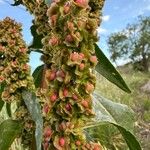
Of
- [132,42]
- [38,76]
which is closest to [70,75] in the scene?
[38,76]

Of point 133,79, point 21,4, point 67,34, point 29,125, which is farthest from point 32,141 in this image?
point 133,79

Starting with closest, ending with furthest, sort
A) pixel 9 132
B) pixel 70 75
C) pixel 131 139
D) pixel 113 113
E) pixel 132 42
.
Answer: pixel 70 75, pixel 131 139, pixel 9 132, pixel 113 113, pixel 132 42

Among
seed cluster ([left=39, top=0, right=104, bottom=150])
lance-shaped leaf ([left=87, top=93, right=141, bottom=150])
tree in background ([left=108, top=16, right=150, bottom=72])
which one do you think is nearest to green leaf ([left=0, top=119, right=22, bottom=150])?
lance-shaped leaf ([left=87, top=93, right=141, bottom=150])

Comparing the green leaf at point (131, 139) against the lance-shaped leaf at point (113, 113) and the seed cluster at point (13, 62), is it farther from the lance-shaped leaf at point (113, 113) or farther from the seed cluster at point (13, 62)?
the seed cluster at point (13, 62)

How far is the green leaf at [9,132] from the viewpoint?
183 centimetres

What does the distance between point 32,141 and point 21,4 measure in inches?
21.4

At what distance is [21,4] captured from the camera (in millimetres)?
1974

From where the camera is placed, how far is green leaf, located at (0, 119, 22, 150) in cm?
183

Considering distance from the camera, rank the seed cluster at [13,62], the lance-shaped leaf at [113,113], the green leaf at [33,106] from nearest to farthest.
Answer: the green leaf at [33,106]
the seed cluster at [13,62]
the lance-shaped leaf at [113,113]

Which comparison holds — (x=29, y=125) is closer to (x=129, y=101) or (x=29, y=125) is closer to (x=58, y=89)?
(x=58, y=89)

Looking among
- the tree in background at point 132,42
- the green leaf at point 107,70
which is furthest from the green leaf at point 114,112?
the tree in background at point 132,42

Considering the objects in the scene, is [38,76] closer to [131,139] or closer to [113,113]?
[113,113]

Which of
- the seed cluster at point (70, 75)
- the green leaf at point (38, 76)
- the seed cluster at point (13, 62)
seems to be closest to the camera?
the seed cluster at point (70, 75)

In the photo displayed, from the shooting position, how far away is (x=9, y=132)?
187cm
